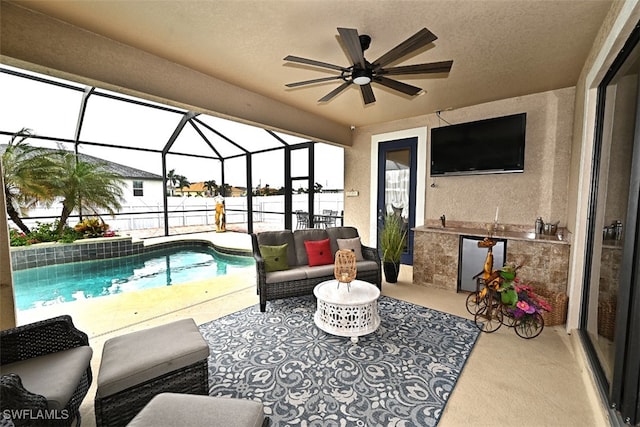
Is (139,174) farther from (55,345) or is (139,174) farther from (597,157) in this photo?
(597,157)

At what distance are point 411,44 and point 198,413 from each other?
253 centimetres

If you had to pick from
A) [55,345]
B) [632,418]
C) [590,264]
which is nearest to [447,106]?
[590,264]

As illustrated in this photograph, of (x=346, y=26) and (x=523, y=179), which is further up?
(x=346, y=26)

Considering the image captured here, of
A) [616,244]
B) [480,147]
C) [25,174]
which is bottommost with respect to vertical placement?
[616,244]

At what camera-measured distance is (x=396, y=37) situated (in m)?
2.44

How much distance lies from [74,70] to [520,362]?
4706 millimetres

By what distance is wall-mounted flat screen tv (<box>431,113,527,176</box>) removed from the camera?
3.72m

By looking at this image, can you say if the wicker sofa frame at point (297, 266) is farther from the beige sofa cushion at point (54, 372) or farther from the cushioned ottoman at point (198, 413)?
the cushioned ottoman at point (198, 413)

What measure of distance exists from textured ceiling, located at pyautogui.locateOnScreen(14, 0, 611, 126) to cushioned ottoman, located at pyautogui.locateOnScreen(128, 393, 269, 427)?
2638 mm

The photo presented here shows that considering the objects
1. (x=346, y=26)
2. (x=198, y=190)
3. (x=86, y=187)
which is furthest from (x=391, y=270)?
(x=198, y=190)

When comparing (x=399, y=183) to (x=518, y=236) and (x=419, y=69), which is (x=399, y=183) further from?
(x=419, y=69)

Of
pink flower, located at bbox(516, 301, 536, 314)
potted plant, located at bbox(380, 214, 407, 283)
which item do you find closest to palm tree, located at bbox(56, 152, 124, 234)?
potted plant, located at bbox(380, 214, 407, 283)

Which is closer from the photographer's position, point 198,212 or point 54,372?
point 54,372

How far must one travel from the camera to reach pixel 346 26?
7.45 feet
